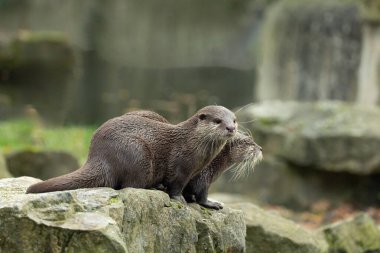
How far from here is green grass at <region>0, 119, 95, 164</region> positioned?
35.7ft

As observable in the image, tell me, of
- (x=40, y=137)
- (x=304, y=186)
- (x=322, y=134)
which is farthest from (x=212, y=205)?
(x=40, y=137)

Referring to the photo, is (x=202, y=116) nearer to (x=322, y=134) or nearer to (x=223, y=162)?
(x=223, y=162)

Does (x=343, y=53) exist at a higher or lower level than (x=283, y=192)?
higher

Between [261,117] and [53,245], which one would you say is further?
[261,117]

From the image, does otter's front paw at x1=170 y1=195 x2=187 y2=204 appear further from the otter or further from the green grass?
the green grass

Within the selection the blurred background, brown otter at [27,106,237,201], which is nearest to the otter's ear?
brown otter at [27,106,237,201]

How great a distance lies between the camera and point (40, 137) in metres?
11.4

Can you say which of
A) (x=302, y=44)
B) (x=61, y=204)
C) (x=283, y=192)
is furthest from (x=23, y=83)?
(x=61, y=204)

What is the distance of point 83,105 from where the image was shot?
17.2 metres

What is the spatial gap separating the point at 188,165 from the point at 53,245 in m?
1.22

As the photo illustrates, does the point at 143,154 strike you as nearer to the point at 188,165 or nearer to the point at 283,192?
the point at 188,165

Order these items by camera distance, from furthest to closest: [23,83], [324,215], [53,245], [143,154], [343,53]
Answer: [23,83] < [343,53] < [324,215] < [143,154] < [53,245]

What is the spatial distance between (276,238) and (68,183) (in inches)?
81.2

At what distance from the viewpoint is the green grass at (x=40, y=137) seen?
10.9m
